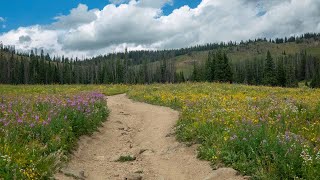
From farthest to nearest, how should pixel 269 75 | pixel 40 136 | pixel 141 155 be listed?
pixel 269 75, pixel 141 155, pixel 40 136

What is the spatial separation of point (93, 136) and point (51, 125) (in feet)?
10.2

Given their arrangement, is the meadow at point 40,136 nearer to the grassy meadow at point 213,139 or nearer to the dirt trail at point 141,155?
the grassy meadow at point 213,139

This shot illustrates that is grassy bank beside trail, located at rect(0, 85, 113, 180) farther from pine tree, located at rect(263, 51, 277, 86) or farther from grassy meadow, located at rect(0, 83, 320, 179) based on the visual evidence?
pine tree, located at rect(263, 51, 277, 86)

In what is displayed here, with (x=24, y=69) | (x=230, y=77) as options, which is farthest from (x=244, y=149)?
(x=24, y=69)

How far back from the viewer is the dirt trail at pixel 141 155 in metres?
9.33

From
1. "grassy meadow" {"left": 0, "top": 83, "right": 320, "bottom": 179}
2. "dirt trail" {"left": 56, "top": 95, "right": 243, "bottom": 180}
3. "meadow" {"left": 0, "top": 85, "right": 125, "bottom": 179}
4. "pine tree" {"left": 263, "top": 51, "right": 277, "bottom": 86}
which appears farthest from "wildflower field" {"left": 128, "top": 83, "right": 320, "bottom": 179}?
"pine tree" {"left": 263, "top": 51, "right": 277, "bottom": 86}

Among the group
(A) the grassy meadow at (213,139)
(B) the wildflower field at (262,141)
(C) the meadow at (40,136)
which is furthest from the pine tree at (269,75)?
(C) the meadow at (40,136)

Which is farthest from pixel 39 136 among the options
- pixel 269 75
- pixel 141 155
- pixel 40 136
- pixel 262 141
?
pixel 269 75

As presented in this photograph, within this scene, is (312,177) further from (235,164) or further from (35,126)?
(35,126)

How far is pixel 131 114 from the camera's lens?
68.8 ft

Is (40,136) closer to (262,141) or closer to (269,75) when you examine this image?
(262,141)

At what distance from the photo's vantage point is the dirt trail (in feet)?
30.6

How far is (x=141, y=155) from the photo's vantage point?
38.2 feet

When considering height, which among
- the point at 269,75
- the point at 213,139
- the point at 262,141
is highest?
the point at 269,75
